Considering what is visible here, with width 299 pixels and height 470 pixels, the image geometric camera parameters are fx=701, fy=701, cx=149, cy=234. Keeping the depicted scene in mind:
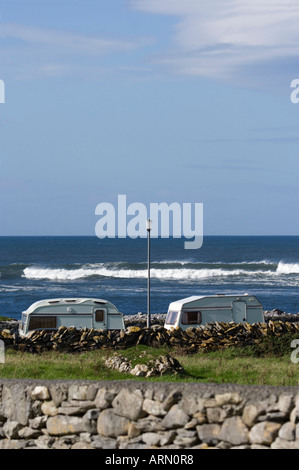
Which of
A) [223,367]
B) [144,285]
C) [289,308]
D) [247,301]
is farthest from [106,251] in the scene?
[223,367]

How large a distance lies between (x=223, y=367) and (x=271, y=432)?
7.98 m

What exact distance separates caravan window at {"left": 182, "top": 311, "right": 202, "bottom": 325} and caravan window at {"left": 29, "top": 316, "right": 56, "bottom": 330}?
16.4ft

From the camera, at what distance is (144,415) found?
369 inches

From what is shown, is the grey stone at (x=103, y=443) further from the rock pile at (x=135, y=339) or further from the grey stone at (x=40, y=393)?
the rock pile at (x=135, y=339)

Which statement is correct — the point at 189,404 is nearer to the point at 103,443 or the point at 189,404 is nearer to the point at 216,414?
the point at 216,414

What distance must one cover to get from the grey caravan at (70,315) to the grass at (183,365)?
666 cm

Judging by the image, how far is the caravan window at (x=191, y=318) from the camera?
1057 inches

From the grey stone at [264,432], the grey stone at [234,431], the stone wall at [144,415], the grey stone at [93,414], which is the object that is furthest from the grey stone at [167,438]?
the grey stone at [264,432]

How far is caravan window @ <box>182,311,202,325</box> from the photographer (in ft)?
88.1

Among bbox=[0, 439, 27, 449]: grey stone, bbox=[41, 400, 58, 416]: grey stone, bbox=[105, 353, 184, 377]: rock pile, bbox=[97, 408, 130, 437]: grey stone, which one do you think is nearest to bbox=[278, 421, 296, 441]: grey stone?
bbox=[97, 408, 130, 437]: grey stone

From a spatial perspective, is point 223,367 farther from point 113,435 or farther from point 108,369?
point 113,435

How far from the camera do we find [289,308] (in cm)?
5353

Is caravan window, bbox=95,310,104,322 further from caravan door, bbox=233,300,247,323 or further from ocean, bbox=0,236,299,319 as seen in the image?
ocean, bbox=0,236,299,319

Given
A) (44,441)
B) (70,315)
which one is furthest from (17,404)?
(70,315)
